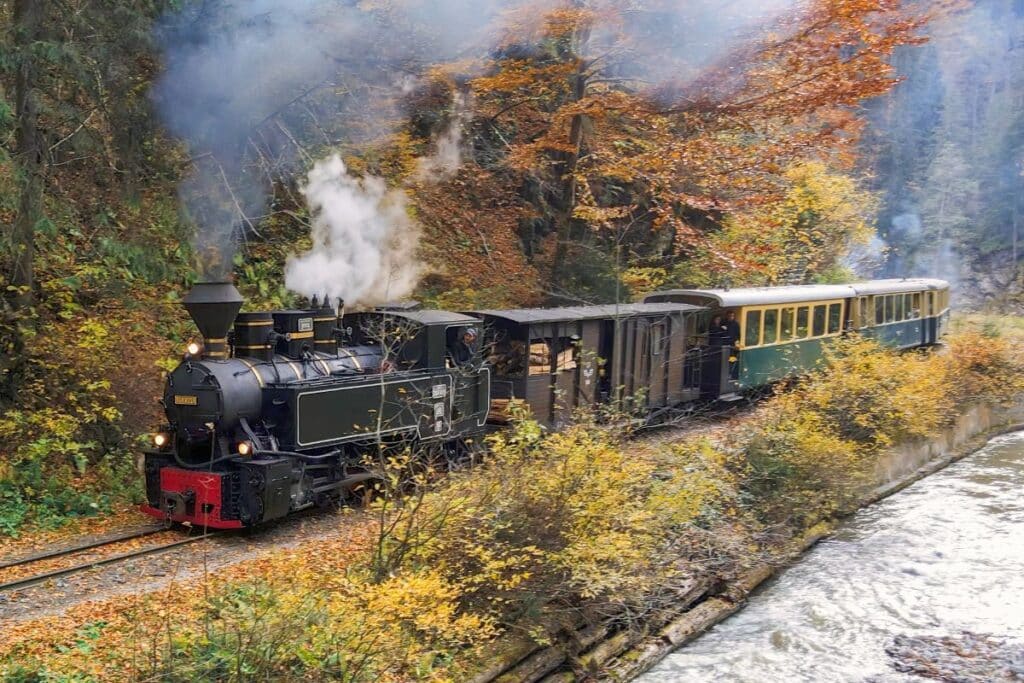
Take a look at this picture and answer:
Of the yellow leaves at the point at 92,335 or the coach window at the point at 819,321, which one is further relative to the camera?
the coach window at the point at 819,321

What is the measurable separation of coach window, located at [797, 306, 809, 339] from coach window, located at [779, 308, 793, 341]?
11.7 inches

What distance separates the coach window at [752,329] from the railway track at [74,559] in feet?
34.2

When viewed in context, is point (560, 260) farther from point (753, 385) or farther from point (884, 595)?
point (884, 595)

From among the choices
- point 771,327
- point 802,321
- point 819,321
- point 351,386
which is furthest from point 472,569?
point 819,321

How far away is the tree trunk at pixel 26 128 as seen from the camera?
34.7ft

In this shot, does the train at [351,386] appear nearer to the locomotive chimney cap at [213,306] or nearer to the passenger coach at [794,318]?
the locomotive chimney cap at [213,306]

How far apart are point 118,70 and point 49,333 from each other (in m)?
3.90

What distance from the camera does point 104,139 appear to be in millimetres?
12867

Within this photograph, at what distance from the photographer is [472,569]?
7.23m

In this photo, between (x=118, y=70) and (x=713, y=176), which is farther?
(x=713, y=176)

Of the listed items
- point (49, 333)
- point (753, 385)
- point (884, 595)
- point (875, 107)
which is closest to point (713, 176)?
point (753, 385)

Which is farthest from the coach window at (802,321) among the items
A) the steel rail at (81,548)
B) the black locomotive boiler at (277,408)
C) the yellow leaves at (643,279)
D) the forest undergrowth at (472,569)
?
the steel rail at (81,548)

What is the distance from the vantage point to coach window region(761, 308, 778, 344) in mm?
17016

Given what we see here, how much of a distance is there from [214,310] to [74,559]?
278 centimetres
